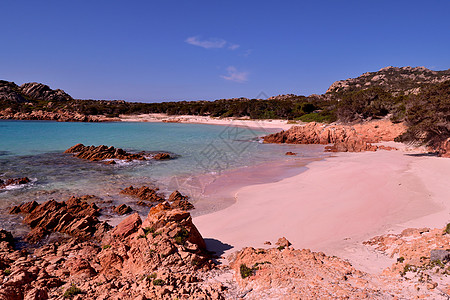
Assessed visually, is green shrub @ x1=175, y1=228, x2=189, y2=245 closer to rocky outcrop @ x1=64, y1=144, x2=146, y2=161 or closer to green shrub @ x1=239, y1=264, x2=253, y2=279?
green shrub @ x1=239, y1=264, x2=253, y2=279

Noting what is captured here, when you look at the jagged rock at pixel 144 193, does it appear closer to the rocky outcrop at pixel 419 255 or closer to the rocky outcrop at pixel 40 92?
the rocky outcrop at pixel 419 255

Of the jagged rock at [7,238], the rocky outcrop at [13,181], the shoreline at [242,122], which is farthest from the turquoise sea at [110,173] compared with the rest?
the shoreline at [242,122]

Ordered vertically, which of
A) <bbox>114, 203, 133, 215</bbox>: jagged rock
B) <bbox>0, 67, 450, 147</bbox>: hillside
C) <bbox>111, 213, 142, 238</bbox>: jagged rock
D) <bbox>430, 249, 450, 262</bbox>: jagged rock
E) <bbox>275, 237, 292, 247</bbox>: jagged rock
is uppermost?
<bbox>0, 67, 450, 147</bbox>: hillside

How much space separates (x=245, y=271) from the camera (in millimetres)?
5109

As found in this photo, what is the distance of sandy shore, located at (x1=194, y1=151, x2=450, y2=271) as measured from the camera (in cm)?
715

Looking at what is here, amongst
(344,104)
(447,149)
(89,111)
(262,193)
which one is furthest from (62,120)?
(447,149)

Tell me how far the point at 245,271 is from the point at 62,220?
22.9 ft

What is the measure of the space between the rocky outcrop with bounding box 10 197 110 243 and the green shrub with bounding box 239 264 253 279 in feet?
16.7

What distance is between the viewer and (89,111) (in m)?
91.0

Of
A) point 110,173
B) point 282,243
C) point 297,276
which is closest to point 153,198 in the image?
point 110,173

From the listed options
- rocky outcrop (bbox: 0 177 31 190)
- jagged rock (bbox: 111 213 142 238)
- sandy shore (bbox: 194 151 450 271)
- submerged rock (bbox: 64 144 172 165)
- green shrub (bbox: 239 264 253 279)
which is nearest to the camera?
green shrub (bbox: 239 264 253 279)

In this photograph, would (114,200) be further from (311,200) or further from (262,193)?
(311,200)

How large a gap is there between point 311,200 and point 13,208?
38.8 ft

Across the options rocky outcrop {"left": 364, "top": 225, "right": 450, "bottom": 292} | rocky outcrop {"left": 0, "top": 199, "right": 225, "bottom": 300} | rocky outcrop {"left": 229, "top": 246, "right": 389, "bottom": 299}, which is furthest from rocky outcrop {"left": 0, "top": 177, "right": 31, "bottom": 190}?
rocky outcrop {"left": 364, "top": 225, "right": 450, "bottom": 292}
